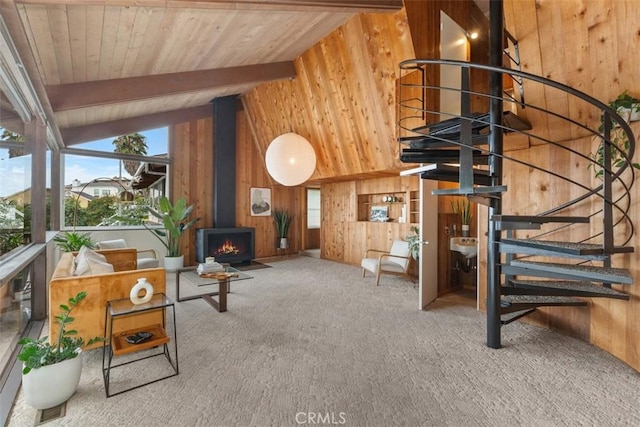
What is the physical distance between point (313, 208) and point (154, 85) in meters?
5.83

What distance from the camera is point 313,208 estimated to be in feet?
29.9

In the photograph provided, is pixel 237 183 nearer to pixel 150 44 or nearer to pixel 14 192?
pixel 150 44

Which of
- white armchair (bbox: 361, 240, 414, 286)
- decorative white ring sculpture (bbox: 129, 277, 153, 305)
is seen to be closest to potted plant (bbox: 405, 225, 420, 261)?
white armchair (bbox: 361, 240, 414, 286)

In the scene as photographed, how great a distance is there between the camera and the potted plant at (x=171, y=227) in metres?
5.71

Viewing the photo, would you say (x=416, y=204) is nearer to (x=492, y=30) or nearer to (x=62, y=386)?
(x=492, y=30)

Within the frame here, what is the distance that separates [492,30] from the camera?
2.68 m

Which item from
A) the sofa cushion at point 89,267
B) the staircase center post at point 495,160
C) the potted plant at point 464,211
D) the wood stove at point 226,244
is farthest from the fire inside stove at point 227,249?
the staircase center post at point 495,160

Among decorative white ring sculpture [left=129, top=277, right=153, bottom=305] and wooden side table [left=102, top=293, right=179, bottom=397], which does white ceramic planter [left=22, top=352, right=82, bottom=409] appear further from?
decorative white ring sculpture [left=129, top=277, right=153, bottom=305]

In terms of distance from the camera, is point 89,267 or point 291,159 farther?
point 291,159

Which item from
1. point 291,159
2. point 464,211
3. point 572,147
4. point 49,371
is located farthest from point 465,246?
point 49,371

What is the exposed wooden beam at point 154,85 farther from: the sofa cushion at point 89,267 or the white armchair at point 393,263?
the white armchair at point 393,263

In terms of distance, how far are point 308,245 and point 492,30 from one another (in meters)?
6.97

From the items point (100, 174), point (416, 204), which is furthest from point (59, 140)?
point (416, 204)

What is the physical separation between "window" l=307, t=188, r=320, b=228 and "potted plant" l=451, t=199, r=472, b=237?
15.2 feet
